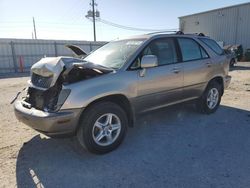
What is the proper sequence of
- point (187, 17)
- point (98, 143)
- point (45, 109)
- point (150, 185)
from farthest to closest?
point (187, 17) < point (98, 143) < point (45, 109) < point (150, 185)

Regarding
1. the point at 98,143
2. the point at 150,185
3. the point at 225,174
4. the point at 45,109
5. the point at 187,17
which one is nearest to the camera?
the point at 150,185

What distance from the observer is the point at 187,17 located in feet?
96.8

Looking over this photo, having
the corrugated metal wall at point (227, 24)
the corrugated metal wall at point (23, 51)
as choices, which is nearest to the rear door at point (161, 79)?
the corrugated metal wall at point (23, 51)

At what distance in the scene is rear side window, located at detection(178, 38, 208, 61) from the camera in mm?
4645

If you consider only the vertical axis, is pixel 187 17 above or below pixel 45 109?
above

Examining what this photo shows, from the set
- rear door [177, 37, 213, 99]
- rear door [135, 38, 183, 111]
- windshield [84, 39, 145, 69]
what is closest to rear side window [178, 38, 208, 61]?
rear door [177, 37, 213, 99]

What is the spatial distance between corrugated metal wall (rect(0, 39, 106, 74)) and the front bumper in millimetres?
15067

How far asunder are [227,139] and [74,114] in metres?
2.68

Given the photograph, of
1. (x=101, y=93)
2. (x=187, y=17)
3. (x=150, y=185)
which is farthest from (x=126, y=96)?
(x=187, y=17)

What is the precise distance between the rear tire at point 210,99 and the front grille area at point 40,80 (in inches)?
132

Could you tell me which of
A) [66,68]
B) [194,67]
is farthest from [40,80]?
[194,67]

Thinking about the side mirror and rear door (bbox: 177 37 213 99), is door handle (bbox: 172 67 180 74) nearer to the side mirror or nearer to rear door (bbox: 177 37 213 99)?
rear door (bbox: 177 37 213 99)

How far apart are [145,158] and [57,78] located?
1.73m

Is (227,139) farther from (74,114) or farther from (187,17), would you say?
(187,17)
